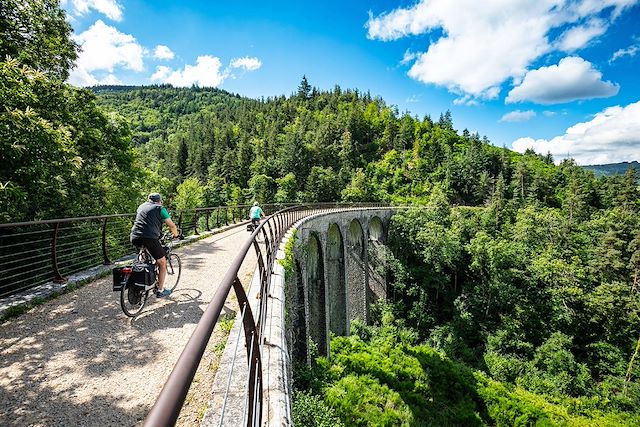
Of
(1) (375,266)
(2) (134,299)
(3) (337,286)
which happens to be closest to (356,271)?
(1) (375,266)

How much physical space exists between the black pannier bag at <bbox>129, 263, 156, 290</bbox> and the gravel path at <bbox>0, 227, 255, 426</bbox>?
500mm

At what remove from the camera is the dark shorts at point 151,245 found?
496 centimetres

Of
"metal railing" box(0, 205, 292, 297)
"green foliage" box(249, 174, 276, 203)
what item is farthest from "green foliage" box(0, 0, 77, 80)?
"green foliage" box(249, 174, 276, 203)

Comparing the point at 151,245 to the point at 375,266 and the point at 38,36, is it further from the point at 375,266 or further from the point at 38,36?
the point at 375,266

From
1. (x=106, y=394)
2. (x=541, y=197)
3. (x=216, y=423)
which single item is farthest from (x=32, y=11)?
(x=541, y=197)

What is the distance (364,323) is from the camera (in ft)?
91.5

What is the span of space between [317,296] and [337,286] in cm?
669

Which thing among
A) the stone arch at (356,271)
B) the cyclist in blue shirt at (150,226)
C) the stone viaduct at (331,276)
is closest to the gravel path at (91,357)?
the cyclist in blue shirt at (150,226)

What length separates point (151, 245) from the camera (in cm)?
502

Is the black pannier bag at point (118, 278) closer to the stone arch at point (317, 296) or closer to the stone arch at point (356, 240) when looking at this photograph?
the stone arch at point (317, 296)

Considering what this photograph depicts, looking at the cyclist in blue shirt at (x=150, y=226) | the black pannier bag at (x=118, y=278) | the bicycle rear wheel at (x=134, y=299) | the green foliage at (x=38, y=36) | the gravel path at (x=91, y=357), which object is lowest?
the gravel path at (x=91, y=357)

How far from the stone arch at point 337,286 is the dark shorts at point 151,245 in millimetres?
17767

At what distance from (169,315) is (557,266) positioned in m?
35.2

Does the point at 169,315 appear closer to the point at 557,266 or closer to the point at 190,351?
the point at 190,351
